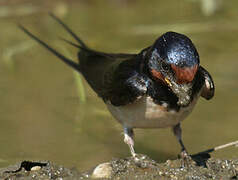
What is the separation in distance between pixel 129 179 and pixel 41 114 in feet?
6.31

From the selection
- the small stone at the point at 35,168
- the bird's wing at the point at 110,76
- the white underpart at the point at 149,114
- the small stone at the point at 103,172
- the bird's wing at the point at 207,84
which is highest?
the bird's wing at the point at 110,76

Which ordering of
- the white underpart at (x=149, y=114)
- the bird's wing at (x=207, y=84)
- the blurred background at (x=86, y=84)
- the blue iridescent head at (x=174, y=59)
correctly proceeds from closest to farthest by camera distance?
1. the blue iridescent head at (x=174, y=59)
2. the white underpart at (x=149, y=114)
3. the bird's wing at (x=207, y=84)
4. the blurred background at (x=86, y=84)

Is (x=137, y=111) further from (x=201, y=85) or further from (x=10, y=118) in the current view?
(x=10, y=118)

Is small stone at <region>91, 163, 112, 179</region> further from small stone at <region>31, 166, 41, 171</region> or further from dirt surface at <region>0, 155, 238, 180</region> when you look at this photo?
small stone at <region>31, 166, 41, 171</region>

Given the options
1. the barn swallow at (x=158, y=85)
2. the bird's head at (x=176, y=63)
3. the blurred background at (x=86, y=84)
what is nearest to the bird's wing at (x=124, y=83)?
the barn swallow at (x=158, y=85)

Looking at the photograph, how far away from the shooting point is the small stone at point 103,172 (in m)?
3.62

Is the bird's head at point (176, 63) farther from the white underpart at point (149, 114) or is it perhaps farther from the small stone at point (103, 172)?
the small stone at point (103, 172)

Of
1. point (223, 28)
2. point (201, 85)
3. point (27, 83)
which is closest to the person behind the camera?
point (201, 85)

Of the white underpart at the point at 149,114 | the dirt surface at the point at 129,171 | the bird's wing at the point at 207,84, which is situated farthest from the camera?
the bird's wing at the point at 207,84

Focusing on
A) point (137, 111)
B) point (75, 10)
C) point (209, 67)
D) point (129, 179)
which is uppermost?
point (75, 10)

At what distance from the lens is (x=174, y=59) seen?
3594 mm

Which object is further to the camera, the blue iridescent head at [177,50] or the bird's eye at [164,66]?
the bird's eye at [164,66]

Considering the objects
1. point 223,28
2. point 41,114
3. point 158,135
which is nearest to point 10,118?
point 41,114

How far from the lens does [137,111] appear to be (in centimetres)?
408
